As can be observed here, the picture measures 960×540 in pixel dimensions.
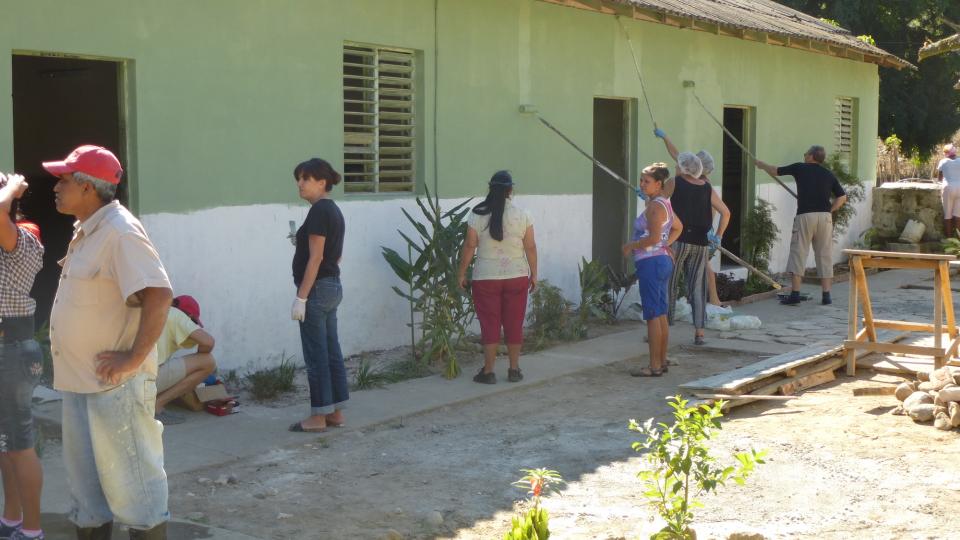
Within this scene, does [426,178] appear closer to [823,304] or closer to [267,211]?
[267,211]

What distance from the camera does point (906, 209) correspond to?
18.8m

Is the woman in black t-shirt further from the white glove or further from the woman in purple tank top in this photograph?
the woman in purple tank top

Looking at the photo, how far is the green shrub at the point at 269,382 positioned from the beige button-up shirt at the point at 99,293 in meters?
3.83

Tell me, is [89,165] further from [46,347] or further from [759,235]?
[759,235]

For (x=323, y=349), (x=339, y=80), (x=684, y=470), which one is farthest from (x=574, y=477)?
(x=339, y=80)

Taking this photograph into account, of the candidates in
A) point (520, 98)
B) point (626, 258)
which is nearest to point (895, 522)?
point (520, 98)

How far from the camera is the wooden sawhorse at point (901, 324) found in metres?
8.96

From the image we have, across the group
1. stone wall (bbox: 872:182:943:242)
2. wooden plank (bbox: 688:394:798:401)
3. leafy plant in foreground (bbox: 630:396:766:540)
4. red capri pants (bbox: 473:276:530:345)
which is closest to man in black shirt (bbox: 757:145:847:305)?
stone wall (bbox: 872:182:943:242)

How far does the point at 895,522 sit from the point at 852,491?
1.82 feet

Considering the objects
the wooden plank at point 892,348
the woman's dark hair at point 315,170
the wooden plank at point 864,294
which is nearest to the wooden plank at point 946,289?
the wooden plank at point 892,348

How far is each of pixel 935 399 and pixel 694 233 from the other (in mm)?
3287

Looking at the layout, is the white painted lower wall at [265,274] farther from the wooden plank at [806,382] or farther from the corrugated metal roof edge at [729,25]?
the wooden plank at [806,382]

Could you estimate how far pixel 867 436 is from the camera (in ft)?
24.0

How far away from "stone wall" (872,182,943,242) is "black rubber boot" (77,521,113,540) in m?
16.7
